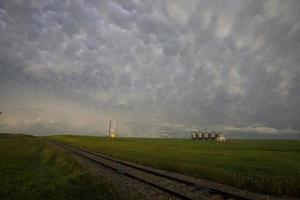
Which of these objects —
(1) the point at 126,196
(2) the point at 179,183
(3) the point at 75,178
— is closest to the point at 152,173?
(2) the point at 179,183

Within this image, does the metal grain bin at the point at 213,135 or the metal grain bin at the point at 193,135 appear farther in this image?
the metal grain bin at the point at 193,135

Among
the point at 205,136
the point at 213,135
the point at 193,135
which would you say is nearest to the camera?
the point at 213,135

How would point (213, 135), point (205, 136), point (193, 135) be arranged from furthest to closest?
point (193, 135) < point (205, 136) < point (213, 135)

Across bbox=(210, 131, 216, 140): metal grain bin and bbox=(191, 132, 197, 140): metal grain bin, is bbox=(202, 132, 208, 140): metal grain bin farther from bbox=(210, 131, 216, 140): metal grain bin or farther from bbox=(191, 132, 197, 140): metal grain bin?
bbox=(191, 132, 197, 140): metal grain bin

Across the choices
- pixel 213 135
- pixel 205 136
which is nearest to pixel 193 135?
pixel 205 136

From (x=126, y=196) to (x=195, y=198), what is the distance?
3.38 metres

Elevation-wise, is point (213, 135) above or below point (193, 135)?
below

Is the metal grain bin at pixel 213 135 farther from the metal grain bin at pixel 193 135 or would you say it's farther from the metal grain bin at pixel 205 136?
the metal grain bin at pixel 193 135

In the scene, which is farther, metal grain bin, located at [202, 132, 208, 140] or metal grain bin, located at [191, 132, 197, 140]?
metal grain bin, located at [191, 132, 197, 140]

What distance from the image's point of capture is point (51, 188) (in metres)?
13.3

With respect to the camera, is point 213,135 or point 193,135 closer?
point 213,135

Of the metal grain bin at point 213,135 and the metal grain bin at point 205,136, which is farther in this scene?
the metal grain bin at point 205,136

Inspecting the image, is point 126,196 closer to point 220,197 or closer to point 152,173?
point 220,197

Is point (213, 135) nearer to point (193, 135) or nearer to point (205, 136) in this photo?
point (205, 136)
